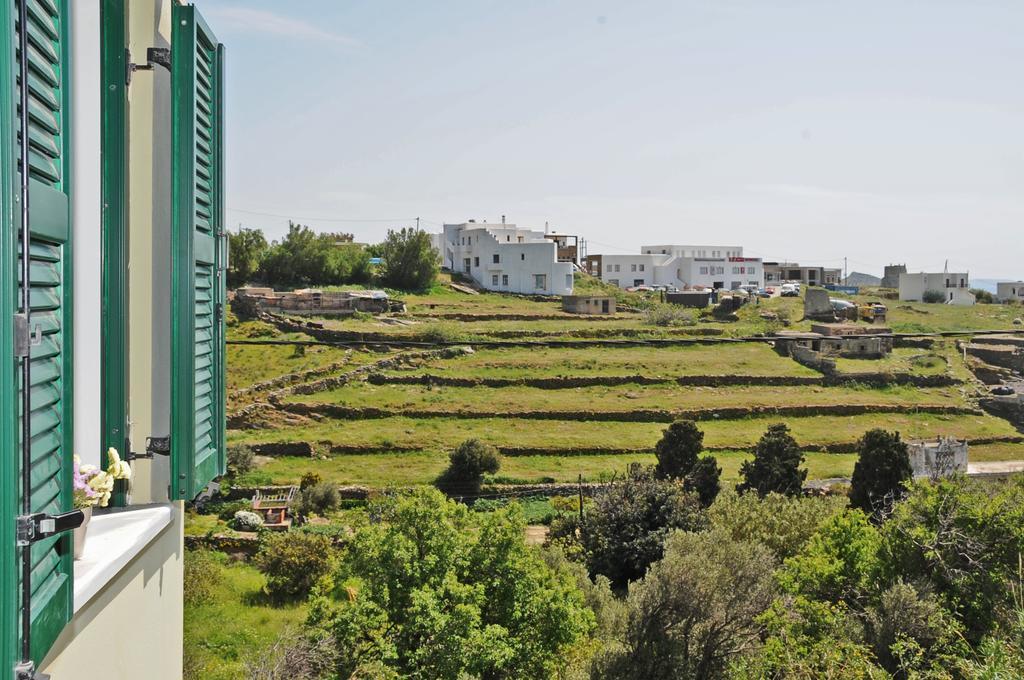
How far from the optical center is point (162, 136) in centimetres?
330

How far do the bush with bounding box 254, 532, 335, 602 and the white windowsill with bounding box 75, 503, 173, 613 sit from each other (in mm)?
14606

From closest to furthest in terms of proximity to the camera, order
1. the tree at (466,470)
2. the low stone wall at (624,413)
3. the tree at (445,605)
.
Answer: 1. the tree at (445,605)
2. the tree at (466,470)
3. the low stone wall at (624,413)

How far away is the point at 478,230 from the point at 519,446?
30249mm

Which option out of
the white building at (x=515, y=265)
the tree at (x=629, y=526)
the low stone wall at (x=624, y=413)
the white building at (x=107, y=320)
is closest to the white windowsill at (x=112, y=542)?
the white building at (x=107, y=320)

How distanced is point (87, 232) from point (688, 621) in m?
9.90

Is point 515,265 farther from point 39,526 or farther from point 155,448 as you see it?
point 39,526

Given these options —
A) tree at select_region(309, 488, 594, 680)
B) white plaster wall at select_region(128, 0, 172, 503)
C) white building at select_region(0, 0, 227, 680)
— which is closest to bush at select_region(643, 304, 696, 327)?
tree at select_region(309, 488, 594, 680)

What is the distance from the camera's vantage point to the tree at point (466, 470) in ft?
87.9

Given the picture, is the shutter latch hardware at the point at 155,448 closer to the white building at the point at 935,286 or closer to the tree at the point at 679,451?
the tree at the point at 679,451

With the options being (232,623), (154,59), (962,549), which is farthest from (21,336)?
(232,623)

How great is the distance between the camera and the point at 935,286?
63500 mm

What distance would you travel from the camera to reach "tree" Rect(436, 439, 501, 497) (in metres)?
26.8

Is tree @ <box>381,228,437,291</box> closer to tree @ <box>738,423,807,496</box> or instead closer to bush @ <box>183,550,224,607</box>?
tree @ <box>738,423,807,496</box>

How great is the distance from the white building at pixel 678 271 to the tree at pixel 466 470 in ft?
128
